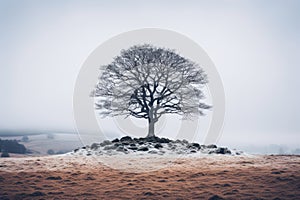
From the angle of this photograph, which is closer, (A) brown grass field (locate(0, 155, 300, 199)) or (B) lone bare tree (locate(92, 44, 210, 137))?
(A) brown grass field (locate(0, 155, 300, 199))

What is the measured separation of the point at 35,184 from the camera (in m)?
13.2

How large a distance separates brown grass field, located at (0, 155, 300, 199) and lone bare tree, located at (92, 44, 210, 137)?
1213cm

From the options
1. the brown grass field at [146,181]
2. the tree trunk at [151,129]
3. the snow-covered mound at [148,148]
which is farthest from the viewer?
the tree trunk at [151,129]

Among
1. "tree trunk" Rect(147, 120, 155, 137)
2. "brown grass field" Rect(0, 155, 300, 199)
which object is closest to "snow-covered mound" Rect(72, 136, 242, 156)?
"tree trunk" Rect(147, 120, 155, 137)

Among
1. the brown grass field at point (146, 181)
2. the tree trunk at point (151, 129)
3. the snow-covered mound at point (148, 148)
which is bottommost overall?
the brown grass field at point (146, 181)

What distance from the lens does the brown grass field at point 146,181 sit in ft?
37.7

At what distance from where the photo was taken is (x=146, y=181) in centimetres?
1375

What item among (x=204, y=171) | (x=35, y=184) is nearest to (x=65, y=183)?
(x=35, y=184)

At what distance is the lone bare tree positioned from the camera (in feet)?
96.6

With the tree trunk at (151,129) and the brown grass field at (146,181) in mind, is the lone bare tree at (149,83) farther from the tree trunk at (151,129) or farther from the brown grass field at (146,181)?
the brown grass field at (146,181)

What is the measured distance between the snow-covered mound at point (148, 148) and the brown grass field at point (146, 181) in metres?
4.86

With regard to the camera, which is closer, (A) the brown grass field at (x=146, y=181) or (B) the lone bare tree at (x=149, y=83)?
(A) the brown grass field at (x=146, y=181)

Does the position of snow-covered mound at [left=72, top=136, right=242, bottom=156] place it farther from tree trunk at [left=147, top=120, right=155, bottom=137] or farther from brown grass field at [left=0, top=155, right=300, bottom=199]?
brown grass field at [left=0, top=155, right=300, bottom=199]

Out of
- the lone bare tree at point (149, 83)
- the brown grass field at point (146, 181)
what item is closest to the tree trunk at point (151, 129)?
the lone bare tree at point (149, 83)
